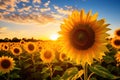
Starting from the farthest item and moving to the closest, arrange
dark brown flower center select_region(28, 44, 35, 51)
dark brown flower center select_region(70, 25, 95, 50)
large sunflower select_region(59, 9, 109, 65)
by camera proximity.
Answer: dark brown flower center select_region(28, 44, 35, 51) → dark brown flower center select_region(70, 25, 95, 50) → large sunflower select_region(59, 9, 109, 65)

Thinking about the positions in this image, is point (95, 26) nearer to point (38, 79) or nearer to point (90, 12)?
point (90, 12)

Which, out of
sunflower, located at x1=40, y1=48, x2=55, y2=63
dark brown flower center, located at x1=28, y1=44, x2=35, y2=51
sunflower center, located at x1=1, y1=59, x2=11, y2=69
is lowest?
sunflower center, located at x1=1, y1=59, x2=11, y2=69

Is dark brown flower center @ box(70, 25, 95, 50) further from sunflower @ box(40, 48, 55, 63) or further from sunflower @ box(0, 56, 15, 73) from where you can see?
sunflower @ box(40, 48, 55, 63)

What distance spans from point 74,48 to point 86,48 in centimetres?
17

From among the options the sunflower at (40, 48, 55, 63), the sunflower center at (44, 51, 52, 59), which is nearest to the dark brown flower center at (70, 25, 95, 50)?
the sunflower at (40, 48, 55, 63)

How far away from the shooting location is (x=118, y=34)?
1384cm

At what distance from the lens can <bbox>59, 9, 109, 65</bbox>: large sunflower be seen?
331 centimetres

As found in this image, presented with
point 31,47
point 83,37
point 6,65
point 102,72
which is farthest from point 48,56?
point 102,72

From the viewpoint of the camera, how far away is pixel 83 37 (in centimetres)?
358

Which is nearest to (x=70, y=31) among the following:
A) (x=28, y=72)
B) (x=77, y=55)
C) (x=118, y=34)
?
(x=77, y=55)

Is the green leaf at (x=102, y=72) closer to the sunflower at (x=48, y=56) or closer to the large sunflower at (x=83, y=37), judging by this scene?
the large sunflower at (x=83, y=37)

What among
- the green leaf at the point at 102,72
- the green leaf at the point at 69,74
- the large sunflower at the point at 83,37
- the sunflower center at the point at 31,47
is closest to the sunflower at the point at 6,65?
the sunflower center at the point at 31,47

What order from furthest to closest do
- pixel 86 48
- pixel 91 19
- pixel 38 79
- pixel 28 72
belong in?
pixel 28 72 < pixel 38 79 < pixel 86 48 < pixel 91 19

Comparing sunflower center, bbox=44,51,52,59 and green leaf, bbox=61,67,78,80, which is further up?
sunflower center, bbox=44,51,52,59
